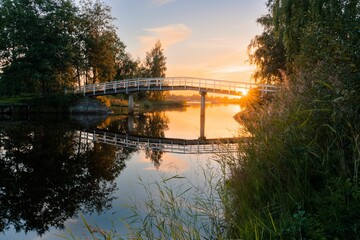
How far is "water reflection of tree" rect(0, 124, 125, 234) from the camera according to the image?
4.82 metres

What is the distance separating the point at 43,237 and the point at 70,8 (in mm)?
30036

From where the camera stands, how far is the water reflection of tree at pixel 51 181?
4816 millimetres

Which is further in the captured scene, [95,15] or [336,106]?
[95,15]

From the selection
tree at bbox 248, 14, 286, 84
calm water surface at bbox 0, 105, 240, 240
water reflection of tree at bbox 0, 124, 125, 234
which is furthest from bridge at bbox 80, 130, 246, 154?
tree at bbox 248, 14, 286, 84

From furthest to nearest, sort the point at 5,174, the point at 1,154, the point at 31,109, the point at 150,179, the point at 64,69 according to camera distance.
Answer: the point at 64,69
the point at 31,109
the point at 1,154
the point at 5,174
the point at 150,179

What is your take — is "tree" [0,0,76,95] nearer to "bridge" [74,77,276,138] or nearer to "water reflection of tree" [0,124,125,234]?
"bridge" [74,77,276,138]

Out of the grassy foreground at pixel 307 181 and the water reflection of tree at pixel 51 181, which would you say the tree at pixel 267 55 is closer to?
the water reflection of tree at pixel 51 181

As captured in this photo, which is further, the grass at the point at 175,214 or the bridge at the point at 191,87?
A: the bridge at the point at 191,87

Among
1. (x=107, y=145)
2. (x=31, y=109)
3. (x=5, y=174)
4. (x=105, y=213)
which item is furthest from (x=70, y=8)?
(x=105, y=213)

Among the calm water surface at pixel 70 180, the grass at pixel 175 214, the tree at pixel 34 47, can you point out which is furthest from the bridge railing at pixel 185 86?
the grass at pixel 175 214

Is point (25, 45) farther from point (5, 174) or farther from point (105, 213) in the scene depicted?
point (105, 213)

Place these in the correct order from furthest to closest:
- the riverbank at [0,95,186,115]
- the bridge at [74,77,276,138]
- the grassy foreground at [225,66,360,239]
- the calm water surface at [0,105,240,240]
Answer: the riverbank at [0,95,186,115]
the bridge at [74,77,276,138]
the calm water surface at [0,105,240,240]
the grassy foreground at [225,66,360,239]

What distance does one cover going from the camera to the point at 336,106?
3.67m

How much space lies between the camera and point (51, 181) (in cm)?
655
